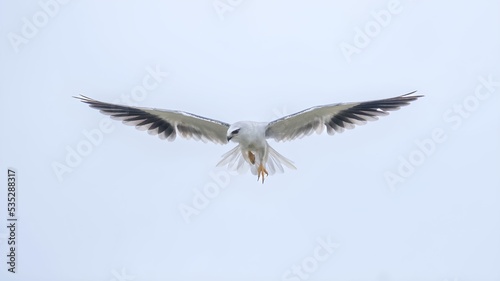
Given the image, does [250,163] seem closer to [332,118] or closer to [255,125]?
[255,125]

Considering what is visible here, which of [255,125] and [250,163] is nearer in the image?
[255,125]

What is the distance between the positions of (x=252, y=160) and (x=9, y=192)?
273 centimetres

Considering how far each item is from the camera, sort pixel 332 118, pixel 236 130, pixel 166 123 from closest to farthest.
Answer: pixel 236 130 → pixel 332 118 → pixel 166 123

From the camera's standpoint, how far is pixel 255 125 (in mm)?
15031

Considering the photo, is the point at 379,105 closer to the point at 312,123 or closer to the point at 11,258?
the point at 312,123

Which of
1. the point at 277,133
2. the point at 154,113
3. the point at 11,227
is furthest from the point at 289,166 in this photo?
the point at 11,227

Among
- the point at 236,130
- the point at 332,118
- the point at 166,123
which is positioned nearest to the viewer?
the point at 236,130

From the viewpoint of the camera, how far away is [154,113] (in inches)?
612

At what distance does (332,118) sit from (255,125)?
85 centimetres

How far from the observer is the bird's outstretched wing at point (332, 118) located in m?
15.1

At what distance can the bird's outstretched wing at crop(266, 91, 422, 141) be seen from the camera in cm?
1512

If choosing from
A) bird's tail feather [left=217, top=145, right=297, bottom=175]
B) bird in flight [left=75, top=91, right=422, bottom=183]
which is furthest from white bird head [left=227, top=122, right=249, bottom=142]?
bird's tail feather [left=217, top=145, right=297, bottom=175]

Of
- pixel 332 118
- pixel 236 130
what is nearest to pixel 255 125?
pixel 236 130

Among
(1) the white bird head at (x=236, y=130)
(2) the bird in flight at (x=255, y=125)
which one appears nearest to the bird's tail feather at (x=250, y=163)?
(2) the bird in flight at (x=255, y=125)
